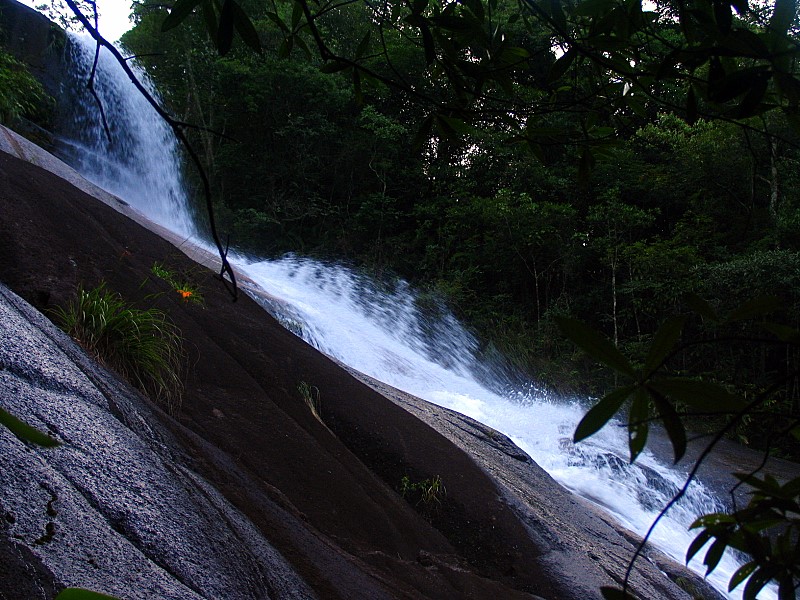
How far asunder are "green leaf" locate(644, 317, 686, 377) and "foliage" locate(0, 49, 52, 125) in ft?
35.1

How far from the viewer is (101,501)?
239cm

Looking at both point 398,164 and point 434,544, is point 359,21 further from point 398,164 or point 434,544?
point 434,544

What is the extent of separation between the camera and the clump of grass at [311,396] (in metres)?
5.38

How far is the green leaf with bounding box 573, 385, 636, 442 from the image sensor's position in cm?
90

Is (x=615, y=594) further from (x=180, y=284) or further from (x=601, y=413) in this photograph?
(x=180, y=284)

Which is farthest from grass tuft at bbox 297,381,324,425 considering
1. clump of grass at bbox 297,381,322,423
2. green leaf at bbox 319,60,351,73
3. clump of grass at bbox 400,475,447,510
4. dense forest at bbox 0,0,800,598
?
dense forest at bbox 0,0,800,598

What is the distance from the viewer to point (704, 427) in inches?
502

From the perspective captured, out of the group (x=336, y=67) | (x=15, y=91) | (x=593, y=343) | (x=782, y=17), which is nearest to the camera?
(x=593, y=343)

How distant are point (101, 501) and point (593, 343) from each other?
6.64 ft

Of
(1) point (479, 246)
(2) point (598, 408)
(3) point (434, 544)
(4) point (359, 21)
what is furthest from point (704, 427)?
(4) point (359, 21)

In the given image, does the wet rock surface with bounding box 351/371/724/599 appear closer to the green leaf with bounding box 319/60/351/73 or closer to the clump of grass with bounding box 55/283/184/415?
the clump of grass with bounding box 55/283/184/415

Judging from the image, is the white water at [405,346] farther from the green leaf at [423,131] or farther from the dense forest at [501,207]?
the green leaf at [423,131]

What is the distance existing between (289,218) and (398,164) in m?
3.46

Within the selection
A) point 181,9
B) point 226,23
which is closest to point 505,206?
point 181,9
